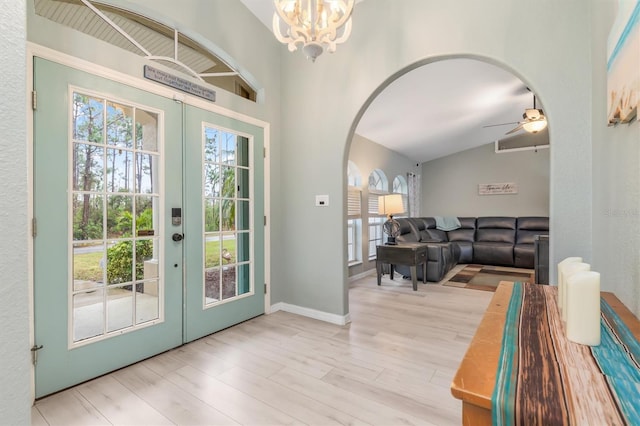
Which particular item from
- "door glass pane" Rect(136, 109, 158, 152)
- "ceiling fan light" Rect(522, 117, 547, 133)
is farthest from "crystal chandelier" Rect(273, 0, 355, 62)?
"ceiling fan light" Rect(522, 117, 547, 133)

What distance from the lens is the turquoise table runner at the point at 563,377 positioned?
1.74 feet

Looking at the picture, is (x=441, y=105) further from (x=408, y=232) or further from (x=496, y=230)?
(x=496, y=230)

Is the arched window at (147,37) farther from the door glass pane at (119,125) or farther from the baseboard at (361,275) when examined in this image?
the baseboard at (361,275)

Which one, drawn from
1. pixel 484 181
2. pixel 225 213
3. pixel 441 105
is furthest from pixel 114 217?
pixel 484 181

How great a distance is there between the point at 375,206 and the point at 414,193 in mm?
2216

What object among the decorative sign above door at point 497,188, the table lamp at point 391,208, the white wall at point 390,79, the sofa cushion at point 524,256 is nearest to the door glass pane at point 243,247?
the white wall at point 390,79

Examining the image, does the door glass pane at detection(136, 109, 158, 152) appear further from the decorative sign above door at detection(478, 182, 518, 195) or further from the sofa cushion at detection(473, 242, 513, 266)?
the decorative sign above door at detection(478, 182, 518, 195)

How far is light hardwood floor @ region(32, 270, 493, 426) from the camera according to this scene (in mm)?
1627

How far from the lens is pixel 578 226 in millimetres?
1911

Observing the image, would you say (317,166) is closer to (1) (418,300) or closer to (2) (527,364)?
(1) (418,300)

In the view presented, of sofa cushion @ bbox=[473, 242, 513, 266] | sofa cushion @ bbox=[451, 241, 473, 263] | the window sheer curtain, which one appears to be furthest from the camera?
the window sheer curtain

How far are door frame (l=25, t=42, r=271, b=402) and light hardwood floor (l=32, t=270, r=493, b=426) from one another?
414 millimetres

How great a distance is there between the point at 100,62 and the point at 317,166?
6.16ft

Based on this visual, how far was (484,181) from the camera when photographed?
752 centimetres
